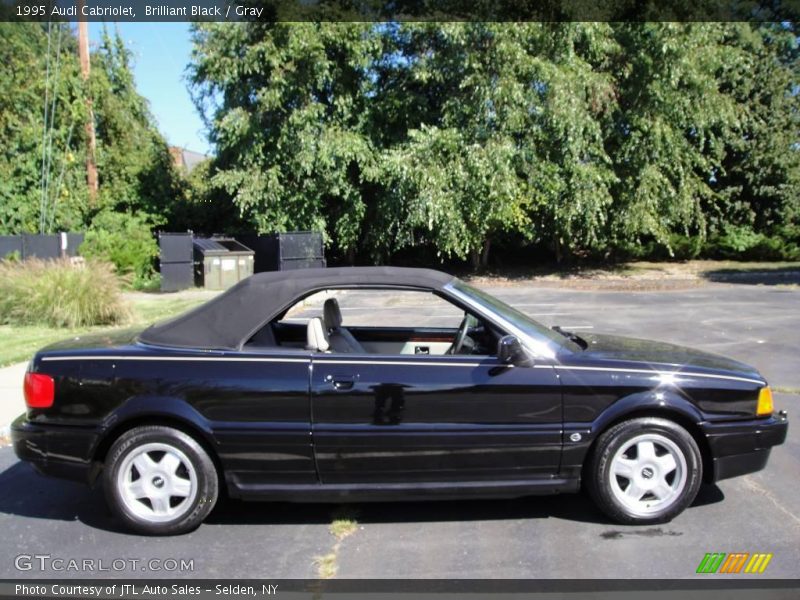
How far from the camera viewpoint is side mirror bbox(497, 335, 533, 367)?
4.30 metres

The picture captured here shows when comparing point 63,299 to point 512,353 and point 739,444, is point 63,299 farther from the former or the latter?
point 739,444

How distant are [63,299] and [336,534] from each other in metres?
10.1

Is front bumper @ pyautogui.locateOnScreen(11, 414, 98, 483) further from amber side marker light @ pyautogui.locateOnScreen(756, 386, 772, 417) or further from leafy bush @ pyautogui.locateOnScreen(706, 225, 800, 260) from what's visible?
leafy bush @ pyautogui.locateOnScreen(706, 225, 800, 260)

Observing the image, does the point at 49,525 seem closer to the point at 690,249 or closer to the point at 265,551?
the point at 265,551

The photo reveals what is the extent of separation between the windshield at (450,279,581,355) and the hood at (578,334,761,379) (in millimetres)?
158

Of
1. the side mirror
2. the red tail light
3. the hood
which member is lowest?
the red tail light

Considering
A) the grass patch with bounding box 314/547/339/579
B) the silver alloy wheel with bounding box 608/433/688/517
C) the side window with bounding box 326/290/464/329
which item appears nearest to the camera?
the grass patch with bounding box 314/547/339/579

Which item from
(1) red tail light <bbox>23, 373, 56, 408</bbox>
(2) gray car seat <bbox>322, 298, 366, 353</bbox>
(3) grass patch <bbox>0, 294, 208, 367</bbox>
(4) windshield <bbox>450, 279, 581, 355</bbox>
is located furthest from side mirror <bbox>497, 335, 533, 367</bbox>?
(3) grass patch <bbox>0, 294, 208, 367</bbox>

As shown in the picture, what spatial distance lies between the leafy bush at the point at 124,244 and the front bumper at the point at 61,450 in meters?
18.3

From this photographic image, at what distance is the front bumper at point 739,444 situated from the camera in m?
4.40

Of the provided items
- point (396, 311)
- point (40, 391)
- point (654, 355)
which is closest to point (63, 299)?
point (396, 311)

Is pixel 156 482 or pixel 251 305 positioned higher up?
pixel 251 305

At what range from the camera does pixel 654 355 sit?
4750 millimetres

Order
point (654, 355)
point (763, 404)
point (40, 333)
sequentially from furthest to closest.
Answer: point (40, 333) → point (654, 355) → point (763, 404)
